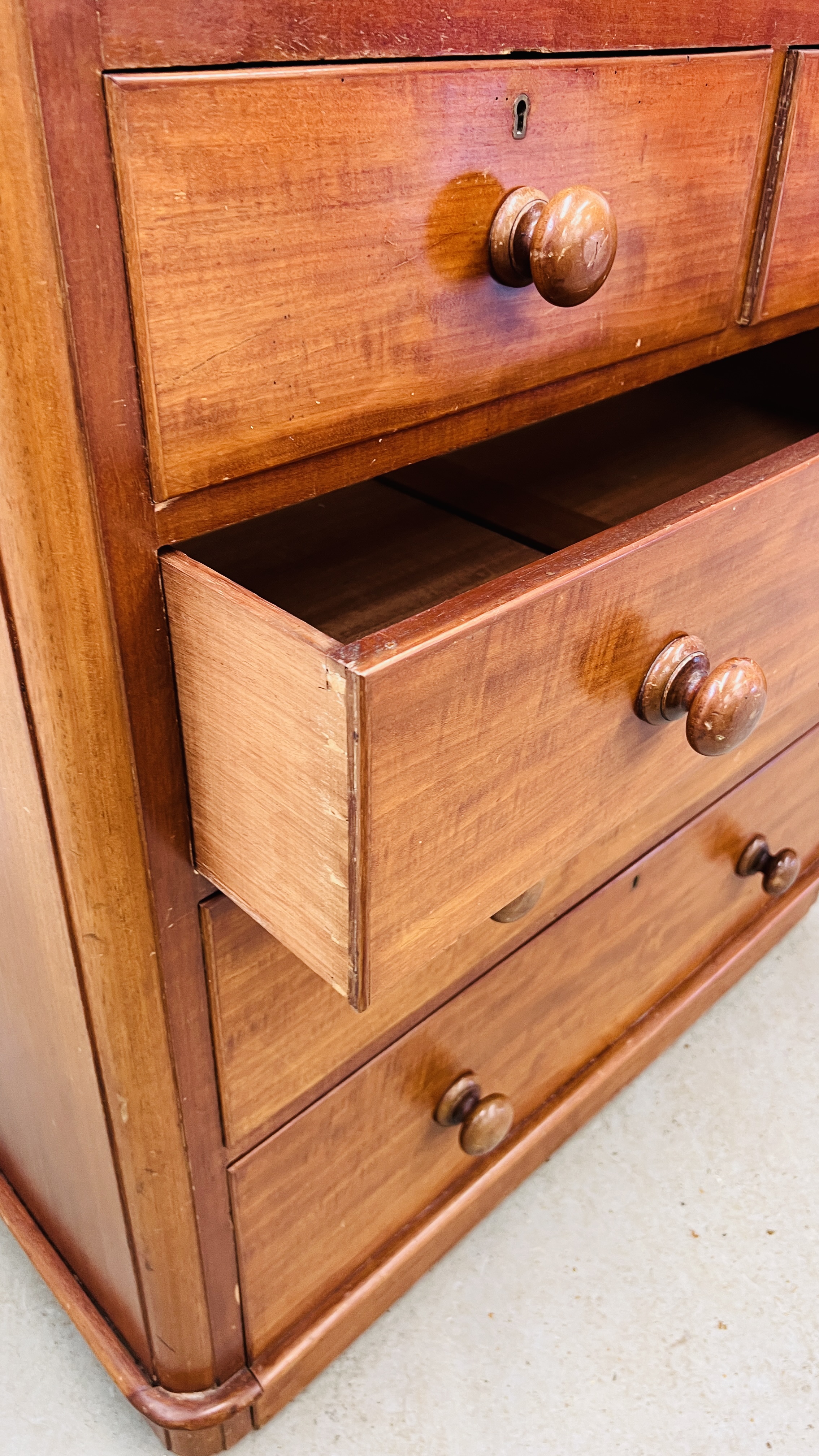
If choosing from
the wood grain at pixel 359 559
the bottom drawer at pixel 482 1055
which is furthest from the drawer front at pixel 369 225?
the bottom drawer at pixel 482 1055

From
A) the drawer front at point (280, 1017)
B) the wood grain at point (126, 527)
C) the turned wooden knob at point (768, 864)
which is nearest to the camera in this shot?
the wood grain at point (126, 527)

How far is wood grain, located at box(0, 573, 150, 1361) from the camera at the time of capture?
49 centimetres

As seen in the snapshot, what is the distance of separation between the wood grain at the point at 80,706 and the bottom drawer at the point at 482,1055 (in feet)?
0.16

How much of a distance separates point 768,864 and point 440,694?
705mm

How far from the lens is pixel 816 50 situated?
541 millimetres

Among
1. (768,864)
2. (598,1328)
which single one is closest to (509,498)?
(768,864)

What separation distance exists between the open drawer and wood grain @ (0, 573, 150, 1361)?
86 millimetres

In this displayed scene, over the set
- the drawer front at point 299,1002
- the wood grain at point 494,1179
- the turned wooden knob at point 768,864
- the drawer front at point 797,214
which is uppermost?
the drawer front at point 797,214

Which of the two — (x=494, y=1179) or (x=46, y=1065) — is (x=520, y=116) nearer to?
(x=46, y=1065)

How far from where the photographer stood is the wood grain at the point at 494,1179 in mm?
717

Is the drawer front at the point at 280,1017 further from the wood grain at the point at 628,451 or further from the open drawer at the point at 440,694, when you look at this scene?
the wood grain at the point at 628,451

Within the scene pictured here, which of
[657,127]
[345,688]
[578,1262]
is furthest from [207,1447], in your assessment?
[657,127]

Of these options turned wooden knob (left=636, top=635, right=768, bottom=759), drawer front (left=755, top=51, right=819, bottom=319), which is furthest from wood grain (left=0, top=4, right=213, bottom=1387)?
drawer front (left=755, top=51, right=819, bottom=319)

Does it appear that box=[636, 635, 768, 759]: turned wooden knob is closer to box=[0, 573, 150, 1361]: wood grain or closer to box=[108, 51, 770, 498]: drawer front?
box=[108, 51, 770, 498]: drawer front
